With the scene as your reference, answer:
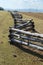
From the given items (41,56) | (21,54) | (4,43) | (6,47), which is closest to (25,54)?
(21,54)

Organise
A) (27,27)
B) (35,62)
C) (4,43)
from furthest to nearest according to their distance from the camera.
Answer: (27,27) < (4,43) < (35,62)

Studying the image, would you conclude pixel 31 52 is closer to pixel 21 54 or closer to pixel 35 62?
pixel 21 54

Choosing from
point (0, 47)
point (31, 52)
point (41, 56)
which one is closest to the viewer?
point (41, 56)

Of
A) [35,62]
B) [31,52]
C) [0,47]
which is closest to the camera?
[35,62]

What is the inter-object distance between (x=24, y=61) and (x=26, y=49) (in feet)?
7.01

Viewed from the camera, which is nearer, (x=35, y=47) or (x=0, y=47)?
(x=35, y=47)

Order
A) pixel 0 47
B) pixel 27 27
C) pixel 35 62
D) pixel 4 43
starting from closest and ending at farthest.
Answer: pixel 35 62 < pixel 0 47 < pixel 4 43 < pixel 27 27

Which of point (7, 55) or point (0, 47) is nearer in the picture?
point (7, 55)

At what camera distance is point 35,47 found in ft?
37.0

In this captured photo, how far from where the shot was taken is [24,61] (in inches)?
388

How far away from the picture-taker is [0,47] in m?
12.3

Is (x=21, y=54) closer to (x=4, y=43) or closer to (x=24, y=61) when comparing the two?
(x=24, y=61)

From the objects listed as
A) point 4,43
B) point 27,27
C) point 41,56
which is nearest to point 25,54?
point 41,56

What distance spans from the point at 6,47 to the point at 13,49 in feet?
2.14
